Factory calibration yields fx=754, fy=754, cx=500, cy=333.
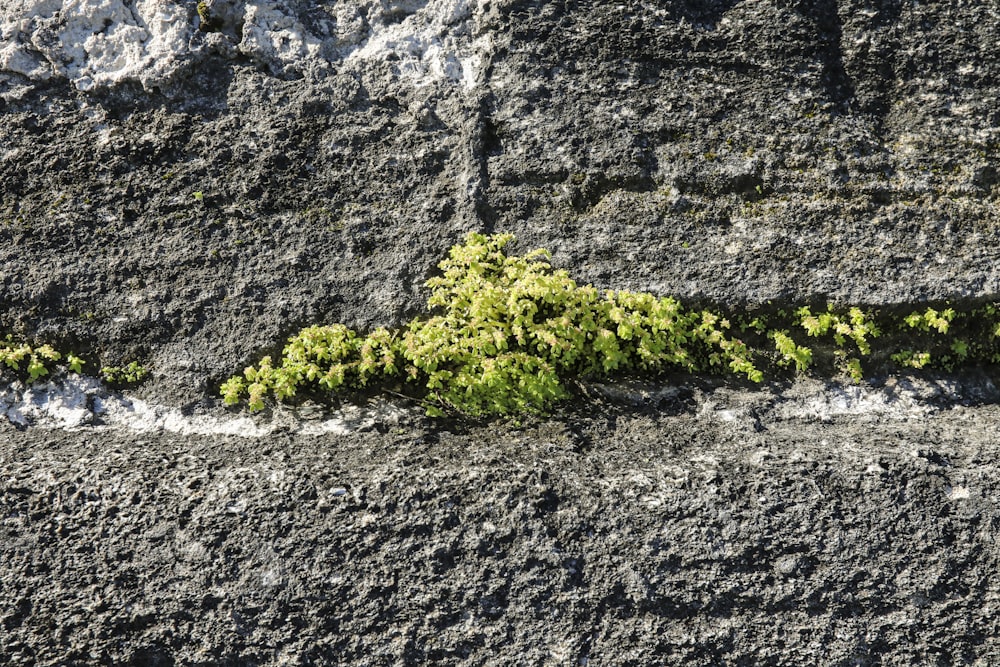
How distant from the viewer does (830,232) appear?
3.56m

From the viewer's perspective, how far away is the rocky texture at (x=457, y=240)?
2828 mm

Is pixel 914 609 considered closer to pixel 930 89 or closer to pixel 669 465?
pixel 669 465

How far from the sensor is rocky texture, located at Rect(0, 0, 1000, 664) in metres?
2.83

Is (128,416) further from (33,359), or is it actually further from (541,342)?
(541,342)

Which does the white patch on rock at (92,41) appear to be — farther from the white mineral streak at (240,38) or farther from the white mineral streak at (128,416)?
the white mineral streak at (128,416)

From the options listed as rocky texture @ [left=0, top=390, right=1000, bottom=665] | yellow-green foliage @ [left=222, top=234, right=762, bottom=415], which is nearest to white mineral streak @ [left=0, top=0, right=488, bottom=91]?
yellow-green foliage @ [left=222, top=234, right=762, bottom=415]

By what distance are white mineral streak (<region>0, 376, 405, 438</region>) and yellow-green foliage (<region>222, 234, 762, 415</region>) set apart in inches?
5.1

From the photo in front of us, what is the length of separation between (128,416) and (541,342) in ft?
6.28

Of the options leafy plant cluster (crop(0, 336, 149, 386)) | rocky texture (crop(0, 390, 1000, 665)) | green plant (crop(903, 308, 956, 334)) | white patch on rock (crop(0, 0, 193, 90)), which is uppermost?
white patch on rock (crop(0, 0, 193, 90))

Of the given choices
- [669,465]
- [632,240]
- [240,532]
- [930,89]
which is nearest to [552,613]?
[669,465]

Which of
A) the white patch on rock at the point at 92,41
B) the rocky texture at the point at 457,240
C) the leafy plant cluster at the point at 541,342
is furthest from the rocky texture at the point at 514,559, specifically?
the white patch on rock at the point at 92,41

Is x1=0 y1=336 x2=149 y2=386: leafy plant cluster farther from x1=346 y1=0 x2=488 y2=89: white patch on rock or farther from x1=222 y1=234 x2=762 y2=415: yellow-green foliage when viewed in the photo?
x1=346 y1=0 x2=488 y2=89: white patch on rock

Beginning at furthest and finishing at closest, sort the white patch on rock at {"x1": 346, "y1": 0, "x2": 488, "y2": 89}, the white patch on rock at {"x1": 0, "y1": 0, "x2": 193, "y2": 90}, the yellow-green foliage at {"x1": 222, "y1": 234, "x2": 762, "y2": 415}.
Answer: the white patch on rock at {"x1": 346, "y1": 0, "x2": 488, "y2": 89}, the white patch on rock at {"x1": 0, "y1": 0, "x2": 193, "y2": 90}, the yellow-green foliage at {"x1": 222, "y1": 234, "x2": 762, "y2": 415}

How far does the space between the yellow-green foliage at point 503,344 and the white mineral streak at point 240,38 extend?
110cm
